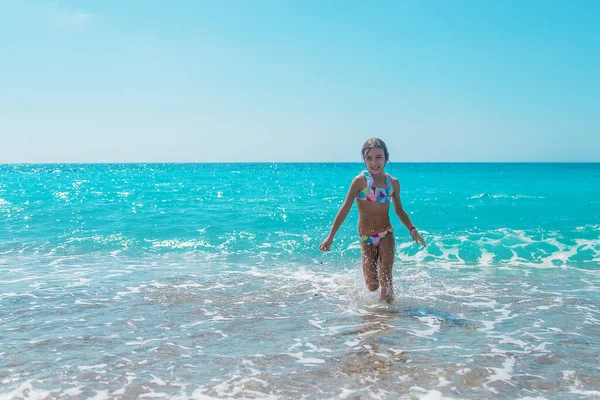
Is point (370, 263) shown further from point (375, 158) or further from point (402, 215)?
point (375, 158)

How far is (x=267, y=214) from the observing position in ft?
64.5

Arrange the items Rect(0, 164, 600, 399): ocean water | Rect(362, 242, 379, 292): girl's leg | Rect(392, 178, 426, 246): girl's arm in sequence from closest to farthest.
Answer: Rect(0, 164, 600, 399): ocean water < Rect(392, 178, 426, 246): girl's arm < Rect(362, 242, 379, 292): girl's leg

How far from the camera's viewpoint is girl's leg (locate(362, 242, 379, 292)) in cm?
685

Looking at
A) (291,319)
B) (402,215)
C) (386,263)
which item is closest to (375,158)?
(402,215)

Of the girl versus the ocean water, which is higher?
the girl

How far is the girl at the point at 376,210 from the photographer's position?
256 inches

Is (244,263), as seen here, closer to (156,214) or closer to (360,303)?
(360,303)

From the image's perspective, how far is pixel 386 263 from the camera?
676cm

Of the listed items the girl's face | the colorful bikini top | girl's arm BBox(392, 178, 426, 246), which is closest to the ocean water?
girl's arm BBox(392, 178, 426, 246)

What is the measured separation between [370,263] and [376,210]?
0.80 meters

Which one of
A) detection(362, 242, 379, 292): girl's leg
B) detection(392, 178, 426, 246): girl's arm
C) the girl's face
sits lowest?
detection(362, 242, 379, 292): girl's leg

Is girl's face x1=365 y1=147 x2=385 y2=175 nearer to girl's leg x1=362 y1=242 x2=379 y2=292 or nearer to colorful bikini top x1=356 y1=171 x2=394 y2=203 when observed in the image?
colorful bikini top x1=356 y1=171 x2=394 y2=203

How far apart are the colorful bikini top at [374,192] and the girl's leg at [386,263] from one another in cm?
52

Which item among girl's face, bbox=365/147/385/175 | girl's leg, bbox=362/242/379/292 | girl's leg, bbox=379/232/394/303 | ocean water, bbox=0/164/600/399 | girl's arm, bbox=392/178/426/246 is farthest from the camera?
girl's leg, bbox=362/242/379/292
